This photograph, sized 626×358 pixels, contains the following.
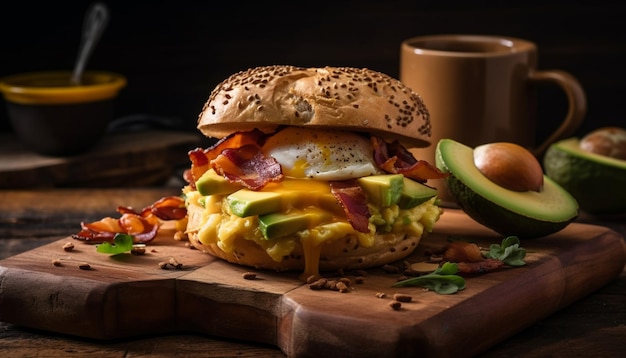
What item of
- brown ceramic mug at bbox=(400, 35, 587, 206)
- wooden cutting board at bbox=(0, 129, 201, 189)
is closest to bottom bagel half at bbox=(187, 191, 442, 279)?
brown ceramic mug at bbox=(400, 35, 587, 206)

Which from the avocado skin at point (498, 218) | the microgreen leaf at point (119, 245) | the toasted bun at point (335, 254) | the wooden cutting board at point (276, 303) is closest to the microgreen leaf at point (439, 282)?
the wooden cutting board at point (276, 303)

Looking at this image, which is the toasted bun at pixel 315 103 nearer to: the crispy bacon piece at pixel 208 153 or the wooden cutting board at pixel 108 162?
the crispy bacon piece at pixel 208 153

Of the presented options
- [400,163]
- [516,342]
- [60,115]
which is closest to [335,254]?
[400,163]

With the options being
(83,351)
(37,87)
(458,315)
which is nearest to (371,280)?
(458,315)

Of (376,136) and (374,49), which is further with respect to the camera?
(374,49)

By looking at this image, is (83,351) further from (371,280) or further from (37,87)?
(37,87)

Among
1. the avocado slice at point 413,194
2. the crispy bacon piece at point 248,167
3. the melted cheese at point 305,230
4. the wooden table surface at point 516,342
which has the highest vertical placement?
the crispy bacon piece at point 248,167
